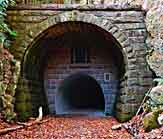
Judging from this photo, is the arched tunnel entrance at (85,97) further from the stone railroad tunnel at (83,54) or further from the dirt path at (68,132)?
the dirt path at (68,132)

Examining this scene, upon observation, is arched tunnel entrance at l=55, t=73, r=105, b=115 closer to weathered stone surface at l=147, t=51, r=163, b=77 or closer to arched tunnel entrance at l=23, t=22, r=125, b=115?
arched tunnel entrance at l=23, t=22, r=125, b=115

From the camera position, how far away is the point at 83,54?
37.3 feet

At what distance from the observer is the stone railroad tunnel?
8.47 meters

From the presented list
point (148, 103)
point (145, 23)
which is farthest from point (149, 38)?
point (148, 103)

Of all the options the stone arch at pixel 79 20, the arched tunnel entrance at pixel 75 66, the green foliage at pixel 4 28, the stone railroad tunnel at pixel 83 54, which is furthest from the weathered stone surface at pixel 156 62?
the green foliage at pixel 4 28

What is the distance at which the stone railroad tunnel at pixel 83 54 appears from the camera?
8.47m

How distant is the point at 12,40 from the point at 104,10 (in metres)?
2.61

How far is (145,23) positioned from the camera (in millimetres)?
8516

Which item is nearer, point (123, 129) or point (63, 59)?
A: point (123, 129)

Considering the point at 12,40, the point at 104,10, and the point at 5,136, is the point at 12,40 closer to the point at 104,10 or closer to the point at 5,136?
the point at 104,10

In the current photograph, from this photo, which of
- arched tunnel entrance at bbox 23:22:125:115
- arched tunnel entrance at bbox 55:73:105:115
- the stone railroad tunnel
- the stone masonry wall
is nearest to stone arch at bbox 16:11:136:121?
the stone railroad tunnel

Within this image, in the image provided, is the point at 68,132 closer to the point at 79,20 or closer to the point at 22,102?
the point at 22,102

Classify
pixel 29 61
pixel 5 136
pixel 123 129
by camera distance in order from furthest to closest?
1. pixel 29 61
2. pixel 123 129
3. pixel 5 136

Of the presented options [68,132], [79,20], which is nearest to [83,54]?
[79,20]
